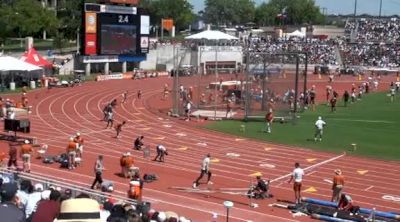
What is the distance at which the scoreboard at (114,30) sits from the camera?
196ft

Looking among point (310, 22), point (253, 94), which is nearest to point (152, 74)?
point (253, 94)

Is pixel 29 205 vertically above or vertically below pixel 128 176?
above

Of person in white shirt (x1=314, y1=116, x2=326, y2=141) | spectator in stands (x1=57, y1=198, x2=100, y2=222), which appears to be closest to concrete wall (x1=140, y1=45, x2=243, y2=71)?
person in white shirt (x1=314, y1=116, x2=326, y2=141)

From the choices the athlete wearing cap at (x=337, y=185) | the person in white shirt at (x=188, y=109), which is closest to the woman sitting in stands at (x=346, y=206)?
the athlete wearing cap at (x=337, y=185)

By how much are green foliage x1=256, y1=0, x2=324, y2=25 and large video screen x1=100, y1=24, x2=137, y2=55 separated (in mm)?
106682

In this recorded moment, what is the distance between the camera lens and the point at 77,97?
159 ft

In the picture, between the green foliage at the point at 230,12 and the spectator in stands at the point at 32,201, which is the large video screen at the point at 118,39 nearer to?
the spectator in stands at the point at 32,201

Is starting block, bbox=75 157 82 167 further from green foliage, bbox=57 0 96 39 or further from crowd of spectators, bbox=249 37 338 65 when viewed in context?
crowd of spectators, bbox=249 37 338 65

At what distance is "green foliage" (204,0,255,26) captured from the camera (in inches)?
6722

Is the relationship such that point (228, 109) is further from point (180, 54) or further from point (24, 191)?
point (180, 54)

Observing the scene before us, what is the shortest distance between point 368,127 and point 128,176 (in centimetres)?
1783

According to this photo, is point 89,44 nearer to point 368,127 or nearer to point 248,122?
point 248,122

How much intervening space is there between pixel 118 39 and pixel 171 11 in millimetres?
67653

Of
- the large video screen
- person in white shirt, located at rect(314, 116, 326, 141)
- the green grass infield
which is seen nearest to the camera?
the green grass infield
